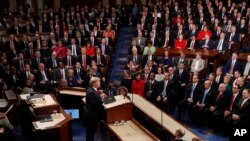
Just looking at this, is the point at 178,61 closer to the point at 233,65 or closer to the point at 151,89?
the point at 233,65

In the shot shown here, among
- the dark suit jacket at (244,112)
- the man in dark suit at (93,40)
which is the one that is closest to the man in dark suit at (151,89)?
the dark suit jacket at (244,112)

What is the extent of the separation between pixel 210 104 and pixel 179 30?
4.22 meters

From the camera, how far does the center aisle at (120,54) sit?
10562 millimetres

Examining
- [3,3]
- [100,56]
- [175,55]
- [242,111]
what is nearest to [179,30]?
[175,55]

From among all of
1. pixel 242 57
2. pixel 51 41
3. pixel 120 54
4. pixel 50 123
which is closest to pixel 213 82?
pixel 242 57

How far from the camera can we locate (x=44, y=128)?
239 inches

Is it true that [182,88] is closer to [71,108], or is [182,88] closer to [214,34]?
[71,108]

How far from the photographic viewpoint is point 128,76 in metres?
8.75

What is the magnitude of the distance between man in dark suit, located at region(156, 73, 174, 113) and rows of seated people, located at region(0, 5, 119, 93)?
63.6 inches

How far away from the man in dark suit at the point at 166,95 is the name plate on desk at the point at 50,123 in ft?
8.19

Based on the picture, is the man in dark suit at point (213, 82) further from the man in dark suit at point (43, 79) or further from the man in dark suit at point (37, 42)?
the man in dark suit at point (37, 42)

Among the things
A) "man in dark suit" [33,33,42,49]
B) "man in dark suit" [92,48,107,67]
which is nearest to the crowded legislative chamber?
"man in dark suit" [92,48,107,67]

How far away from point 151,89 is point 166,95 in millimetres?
401

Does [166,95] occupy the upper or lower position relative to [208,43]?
lower
